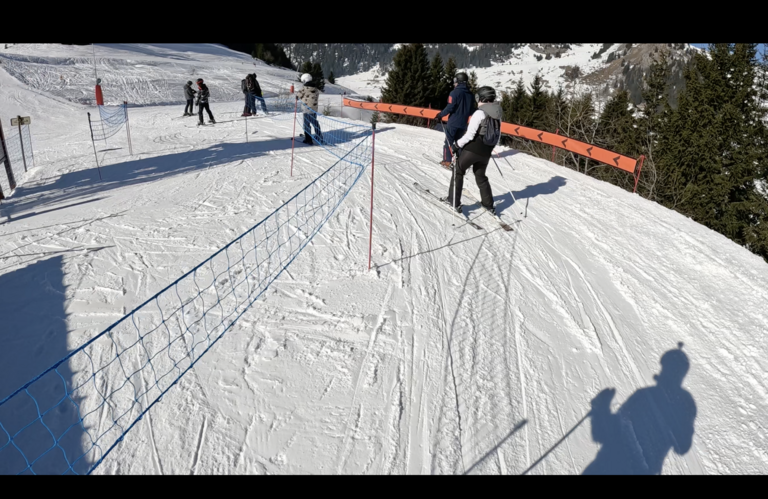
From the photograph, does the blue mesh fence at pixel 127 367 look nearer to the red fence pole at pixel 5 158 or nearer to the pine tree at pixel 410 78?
the red fence pole at pixel 5 158

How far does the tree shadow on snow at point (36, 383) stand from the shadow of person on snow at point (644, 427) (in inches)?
141

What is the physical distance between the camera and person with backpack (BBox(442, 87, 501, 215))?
6.00 m

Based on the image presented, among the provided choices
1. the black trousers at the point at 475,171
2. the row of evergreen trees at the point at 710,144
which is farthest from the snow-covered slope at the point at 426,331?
the row of evergreen trees at the point at 710,144

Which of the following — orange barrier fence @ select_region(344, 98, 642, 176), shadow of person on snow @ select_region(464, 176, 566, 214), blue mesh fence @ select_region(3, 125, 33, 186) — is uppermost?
Result: orange barrier fence @ select_region(344, 98, 642, 176)

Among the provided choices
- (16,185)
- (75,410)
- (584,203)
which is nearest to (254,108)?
(16,185)

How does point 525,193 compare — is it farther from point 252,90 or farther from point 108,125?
point 108,125

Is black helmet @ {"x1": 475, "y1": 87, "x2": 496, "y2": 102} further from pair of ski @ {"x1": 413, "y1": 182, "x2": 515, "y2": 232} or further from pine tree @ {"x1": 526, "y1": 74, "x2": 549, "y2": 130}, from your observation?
pine tree @ {"x1": 526, "y1": 74, "x2": 549, "y2": 130}

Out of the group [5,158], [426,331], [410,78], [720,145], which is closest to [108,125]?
[5,158]

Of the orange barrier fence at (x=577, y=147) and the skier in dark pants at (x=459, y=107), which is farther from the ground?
the skier in dark pants at (x=459, y=107)

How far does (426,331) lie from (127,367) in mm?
2641

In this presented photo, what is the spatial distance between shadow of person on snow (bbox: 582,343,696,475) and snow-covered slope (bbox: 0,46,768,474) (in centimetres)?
1

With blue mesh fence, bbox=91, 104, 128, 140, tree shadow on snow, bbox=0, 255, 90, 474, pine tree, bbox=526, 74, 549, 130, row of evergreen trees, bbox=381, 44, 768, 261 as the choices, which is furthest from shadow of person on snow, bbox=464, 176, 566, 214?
pine tree, bbox=526, 74, 549, 130

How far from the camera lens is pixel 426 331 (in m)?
4.27

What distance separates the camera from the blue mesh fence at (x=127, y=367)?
119 inches
